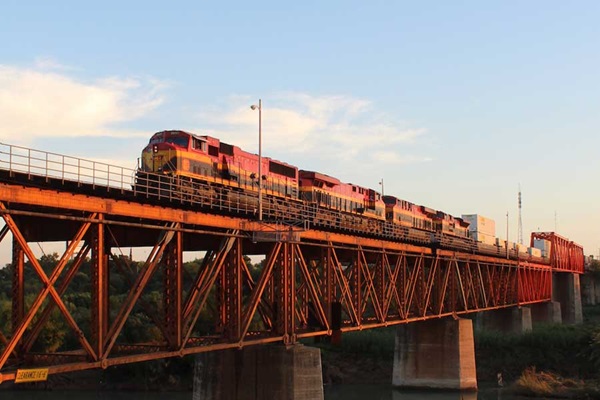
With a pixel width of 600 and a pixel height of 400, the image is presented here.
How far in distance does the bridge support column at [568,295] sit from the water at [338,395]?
6466 centimetres

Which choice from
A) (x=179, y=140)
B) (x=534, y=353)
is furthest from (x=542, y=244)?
(x=179, y=140)

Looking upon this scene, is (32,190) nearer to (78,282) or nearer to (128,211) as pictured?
(128,211)

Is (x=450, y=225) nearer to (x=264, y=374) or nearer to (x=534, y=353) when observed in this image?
(x=534, y=353)

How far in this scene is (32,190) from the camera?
2353cm

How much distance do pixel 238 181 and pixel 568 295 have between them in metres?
105

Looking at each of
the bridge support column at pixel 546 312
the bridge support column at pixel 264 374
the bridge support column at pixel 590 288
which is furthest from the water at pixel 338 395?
the bridge support column at pixel 590 288

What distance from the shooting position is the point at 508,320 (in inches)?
3944

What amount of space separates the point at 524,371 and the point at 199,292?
5877cm

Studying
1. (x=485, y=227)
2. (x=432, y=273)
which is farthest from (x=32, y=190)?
(x=485, y=227)

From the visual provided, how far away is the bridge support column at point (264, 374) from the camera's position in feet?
124

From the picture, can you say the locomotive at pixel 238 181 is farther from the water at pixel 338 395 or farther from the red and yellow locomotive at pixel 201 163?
the water at pixel 338 395

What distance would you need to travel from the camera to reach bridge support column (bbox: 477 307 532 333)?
322ft

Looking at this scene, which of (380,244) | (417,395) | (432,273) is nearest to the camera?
(380,244)

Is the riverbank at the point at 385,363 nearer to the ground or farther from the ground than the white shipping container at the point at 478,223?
nearer to the ground
